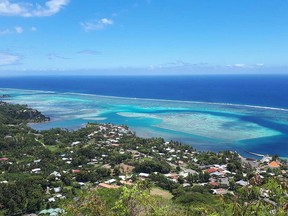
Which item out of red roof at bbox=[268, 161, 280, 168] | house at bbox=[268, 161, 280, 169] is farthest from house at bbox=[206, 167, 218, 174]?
red roof at bbox=[268, 161, 280, 168]

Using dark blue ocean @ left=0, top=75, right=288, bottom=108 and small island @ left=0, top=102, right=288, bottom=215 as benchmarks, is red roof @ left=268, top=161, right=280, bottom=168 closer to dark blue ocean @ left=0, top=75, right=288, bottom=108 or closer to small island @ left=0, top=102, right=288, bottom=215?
small island @ left=0, top=102, right=288, bottom=215

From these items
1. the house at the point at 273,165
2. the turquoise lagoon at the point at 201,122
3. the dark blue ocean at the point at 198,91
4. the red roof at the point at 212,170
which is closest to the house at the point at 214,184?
the red roof at the point at 212,170

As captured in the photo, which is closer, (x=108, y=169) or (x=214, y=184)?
(x=214, y=184)

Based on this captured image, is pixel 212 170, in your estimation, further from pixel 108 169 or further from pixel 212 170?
pixel 108 169

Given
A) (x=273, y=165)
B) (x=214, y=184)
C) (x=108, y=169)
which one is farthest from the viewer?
(x=273, y=165)

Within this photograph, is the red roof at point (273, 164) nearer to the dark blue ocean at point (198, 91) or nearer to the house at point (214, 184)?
the house at point (214, 184)

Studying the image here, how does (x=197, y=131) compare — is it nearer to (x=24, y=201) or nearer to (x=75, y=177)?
(x=75, y=177)

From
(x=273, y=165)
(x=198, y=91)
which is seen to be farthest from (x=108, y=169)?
(x=198, y=91)

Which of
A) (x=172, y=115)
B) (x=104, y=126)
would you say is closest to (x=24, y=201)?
(x=104, y=126)
